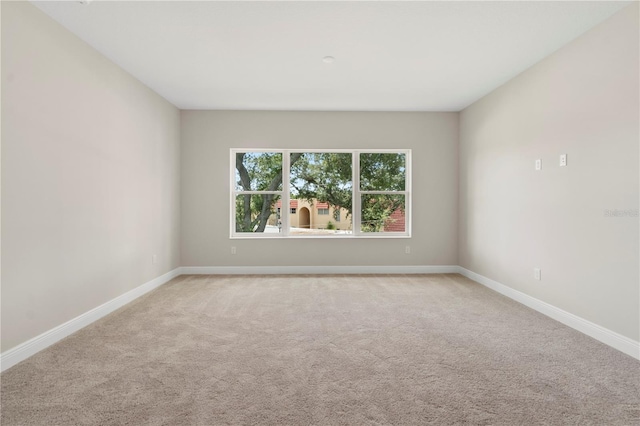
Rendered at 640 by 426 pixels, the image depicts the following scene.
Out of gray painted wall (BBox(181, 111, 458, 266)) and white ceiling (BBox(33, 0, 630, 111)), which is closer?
white ceiling (BBox(33, 0, 630, 111))

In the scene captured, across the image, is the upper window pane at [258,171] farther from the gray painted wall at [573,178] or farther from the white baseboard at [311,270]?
the gray painted wall at [573,178]

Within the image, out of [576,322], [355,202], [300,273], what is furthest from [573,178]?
[300,273]

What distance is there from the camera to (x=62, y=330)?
8.61 feet

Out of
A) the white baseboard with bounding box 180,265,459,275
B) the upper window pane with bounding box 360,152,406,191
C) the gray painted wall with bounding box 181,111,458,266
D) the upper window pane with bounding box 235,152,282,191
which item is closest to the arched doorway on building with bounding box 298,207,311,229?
the gray painted wall with bounding box 181,111,458,266

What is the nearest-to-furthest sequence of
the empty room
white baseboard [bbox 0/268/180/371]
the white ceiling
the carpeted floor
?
the carpeted floor → the empty room → white baseboard [bbox 0/268/180/371] → the white ceiling

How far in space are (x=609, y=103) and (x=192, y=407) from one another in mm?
3597

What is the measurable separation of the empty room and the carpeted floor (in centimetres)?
2

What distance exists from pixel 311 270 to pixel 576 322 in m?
3.27

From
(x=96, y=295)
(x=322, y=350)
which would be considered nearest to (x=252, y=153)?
(x=96, y=295)

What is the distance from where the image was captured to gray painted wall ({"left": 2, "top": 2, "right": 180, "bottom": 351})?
2.21 m

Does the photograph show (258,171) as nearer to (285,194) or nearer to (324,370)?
(285,194)

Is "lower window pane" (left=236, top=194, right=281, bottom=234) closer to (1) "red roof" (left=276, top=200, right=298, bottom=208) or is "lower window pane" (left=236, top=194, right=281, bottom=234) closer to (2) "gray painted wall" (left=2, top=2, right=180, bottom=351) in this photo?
(1) "red roof" (left=276, top=200, right=298, bottom=208)

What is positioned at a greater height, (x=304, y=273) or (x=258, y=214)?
(x=258, y=214)

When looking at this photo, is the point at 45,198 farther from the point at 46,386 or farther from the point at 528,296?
the point at 528,296
